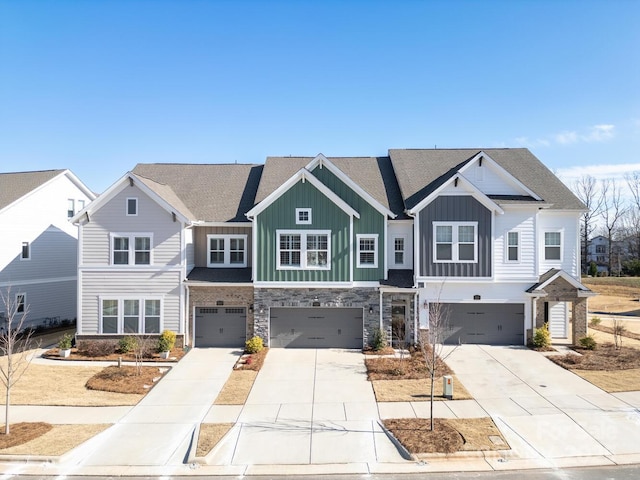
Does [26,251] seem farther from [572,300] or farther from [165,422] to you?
[572,300]

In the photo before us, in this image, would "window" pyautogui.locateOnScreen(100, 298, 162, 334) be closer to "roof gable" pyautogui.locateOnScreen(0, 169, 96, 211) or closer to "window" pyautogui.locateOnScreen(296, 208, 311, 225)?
"window" pyautogui.locateOnScreen(296, 208, 311, 225)

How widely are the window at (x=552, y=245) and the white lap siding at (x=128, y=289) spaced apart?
18508 mm

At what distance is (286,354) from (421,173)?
12.6 metres

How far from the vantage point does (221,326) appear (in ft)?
74.0

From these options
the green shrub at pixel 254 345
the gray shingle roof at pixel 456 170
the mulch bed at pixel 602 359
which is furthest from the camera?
the gray shingle roof at pixel 456 170

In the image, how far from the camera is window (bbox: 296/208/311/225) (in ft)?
71.2

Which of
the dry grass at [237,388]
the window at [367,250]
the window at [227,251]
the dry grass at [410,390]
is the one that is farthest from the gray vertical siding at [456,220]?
the dry grass at [237,388]

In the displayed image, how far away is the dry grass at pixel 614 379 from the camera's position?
52.6 ft

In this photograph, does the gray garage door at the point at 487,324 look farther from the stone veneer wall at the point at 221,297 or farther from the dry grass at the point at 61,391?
the dry grass at the point at 61,391

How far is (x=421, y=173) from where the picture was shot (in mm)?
25766

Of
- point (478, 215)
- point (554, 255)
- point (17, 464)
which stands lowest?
point (17, 464)

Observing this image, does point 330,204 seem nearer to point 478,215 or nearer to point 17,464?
point 478,215

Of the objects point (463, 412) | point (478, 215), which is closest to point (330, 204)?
point (478, 215)

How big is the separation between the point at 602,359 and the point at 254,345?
15.3m
